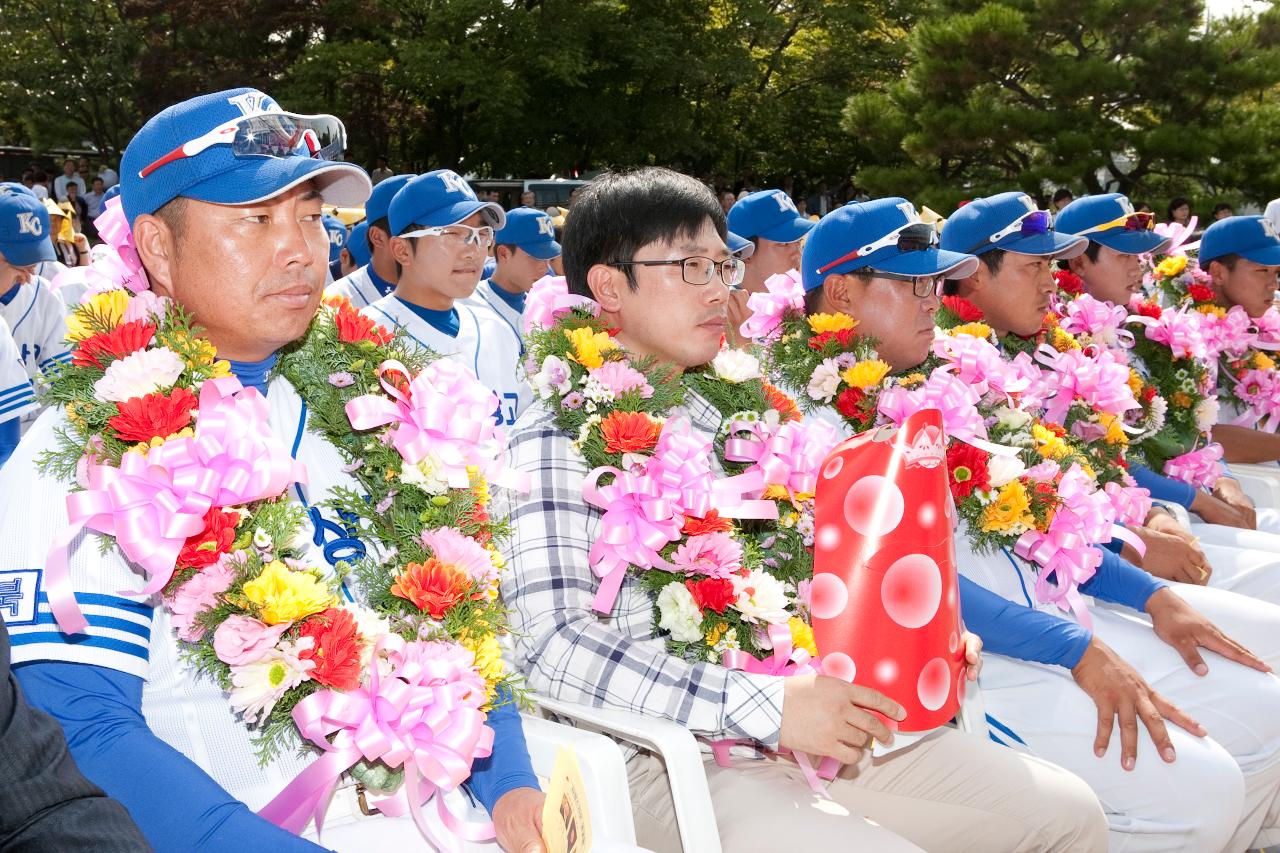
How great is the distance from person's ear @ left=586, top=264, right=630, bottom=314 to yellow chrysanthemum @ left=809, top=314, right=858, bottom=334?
36.0 inches

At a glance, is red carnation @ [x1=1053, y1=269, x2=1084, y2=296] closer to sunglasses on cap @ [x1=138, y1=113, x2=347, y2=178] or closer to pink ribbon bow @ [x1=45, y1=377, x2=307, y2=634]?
sunglasses on cap @ [x1=138, y1=113, x2=347, y2=178]

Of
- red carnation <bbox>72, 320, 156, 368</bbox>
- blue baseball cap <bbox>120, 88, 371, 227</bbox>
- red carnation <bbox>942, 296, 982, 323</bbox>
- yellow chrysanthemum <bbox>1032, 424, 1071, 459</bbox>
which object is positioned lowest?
yellow chrysanthemum <bbox>1032, 424, 1071, 459</bbox>

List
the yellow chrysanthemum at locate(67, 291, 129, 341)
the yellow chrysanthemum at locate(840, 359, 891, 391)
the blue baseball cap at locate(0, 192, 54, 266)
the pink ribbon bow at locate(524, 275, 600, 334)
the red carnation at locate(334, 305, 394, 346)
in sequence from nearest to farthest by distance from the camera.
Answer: the yellow chrysanthemum at locate(67, 291, 129, 341), the red carnation at locate(334, 305, 394, 346), the pink ribbon bow at locate(524, 275, 600, 334), the yellow chrysanthemum at locate(840, 359, 891, 391), the blue baseball cap at locate(0, 192, 54, 266)

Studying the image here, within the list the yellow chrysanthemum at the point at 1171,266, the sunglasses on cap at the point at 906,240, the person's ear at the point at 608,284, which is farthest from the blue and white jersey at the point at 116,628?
the yellow chrysanthemum at the point at 1171,266

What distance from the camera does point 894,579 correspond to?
6.77 ft

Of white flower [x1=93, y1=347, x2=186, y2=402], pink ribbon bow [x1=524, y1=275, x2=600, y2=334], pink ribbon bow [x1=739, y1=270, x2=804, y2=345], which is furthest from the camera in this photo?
pink ribbon bow [x1=739, y1=270, x2=804, y2=345]

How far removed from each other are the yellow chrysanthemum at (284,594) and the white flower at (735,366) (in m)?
1.22

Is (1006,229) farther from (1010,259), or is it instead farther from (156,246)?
(156,246)

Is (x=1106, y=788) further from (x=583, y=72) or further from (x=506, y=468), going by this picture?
(x=583, y=72)

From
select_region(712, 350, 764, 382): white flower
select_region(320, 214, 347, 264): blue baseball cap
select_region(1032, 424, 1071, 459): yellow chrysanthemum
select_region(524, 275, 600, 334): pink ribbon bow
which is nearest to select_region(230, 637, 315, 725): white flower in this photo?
select_region(524, 275, 600, 334): pink ribbon bow

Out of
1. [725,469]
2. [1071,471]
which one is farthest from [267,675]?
[1071,471]

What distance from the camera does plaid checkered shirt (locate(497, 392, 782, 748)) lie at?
2.13 metres

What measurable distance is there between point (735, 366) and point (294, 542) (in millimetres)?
1237

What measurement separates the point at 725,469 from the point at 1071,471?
1216 mm
